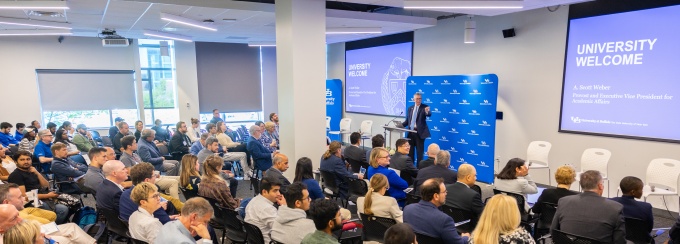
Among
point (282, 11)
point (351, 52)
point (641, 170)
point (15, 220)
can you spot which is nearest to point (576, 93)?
point (641, 170)

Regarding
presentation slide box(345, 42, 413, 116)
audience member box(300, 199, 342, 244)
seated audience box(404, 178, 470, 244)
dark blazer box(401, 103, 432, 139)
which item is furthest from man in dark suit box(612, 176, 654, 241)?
presentation slide box(345, 42, 413, 116)

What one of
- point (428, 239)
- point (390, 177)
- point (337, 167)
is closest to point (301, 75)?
point (337, 167)

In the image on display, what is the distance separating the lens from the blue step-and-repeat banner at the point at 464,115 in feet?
24.0

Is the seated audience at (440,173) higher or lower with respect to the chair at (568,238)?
higher

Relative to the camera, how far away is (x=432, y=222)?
9.62 feet

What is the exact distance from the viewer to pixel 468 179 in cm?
392

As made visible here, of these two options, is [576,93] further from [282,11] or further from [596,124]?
[282,11]

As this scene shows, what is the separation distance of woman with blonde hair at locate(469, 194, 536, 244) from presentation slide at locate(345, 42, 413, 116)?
289 inches

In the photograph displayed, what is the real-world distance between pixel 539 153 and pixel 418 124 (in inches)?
91.1

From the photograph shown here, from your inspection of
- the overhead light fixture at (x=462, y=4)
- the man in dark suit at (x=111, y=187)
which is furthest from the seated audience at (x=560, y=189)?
the man in dark suit at (x=111, y=187)

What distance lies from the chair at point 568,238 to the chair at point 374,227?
128 cm

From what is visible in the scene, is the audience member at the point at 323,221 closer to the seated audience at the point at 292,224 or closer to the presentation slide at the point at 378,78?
the seated audience at the point at 292,224

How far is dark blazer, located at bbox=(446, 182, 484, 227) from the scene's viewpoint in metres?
3.72

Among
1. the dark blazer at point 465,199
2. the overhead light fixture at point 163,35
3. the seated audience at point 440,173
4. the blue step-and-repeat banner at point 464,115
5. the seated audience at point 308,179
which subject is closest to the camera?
the dark blazer at point 465,199
